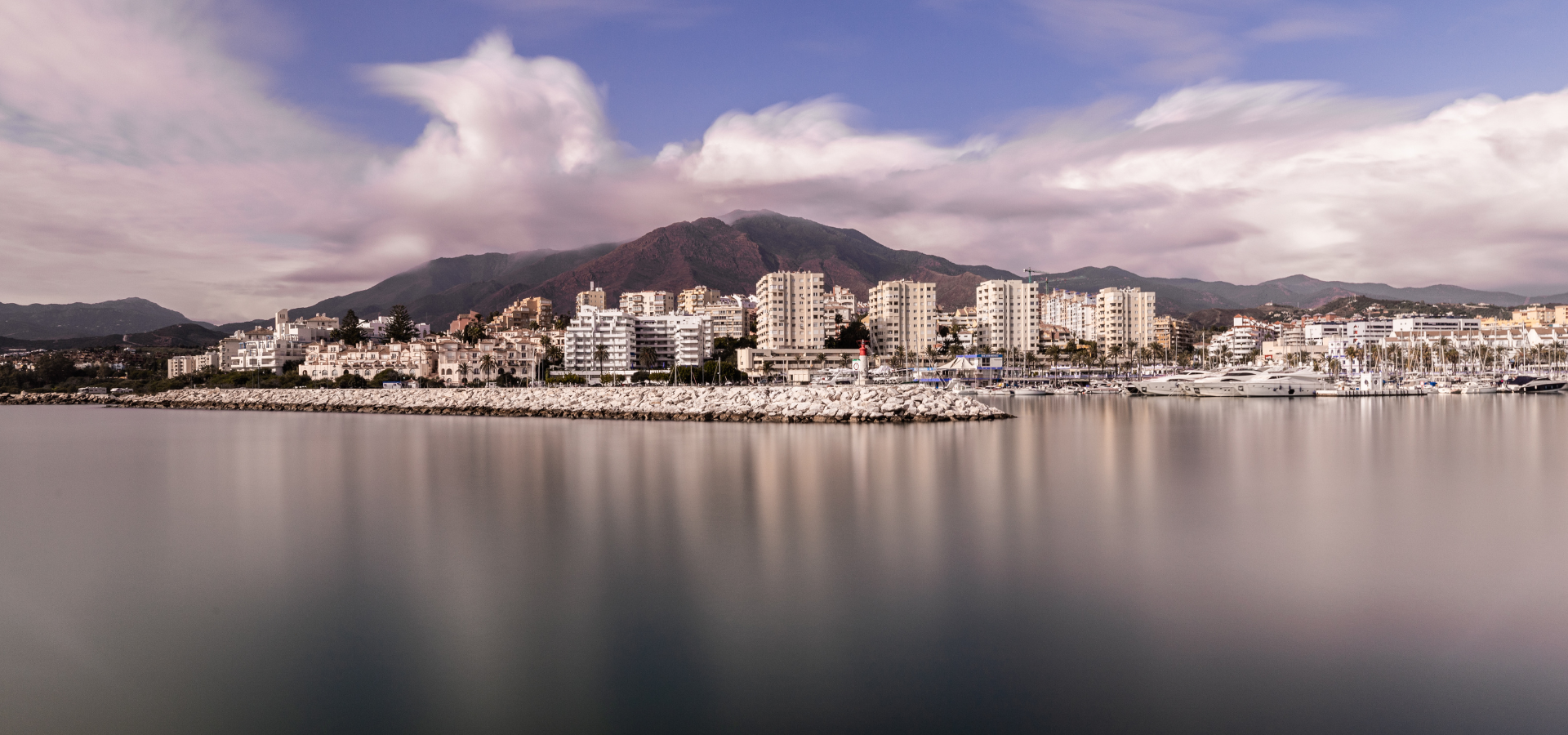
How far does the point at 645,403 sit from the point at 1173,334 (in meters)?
96.0

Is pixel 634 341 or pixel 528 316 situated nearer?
pixel 634 341

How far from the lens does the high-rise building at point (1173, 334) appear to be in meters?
108

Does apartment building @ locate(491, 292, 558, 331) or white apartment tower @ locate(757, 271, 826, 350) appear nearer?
white apartment tower @ locate(757, 271, 826, 350)

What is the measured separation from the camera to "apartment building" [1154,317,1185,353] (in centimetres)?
10756

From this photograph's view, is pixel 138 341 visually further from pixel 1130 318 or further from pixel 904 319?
pixel 1130 318

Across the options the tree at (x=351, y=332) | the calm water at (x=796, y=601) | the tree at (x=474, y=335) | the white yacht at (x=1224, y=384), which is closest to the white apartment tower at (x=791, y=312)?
the tree at (x=474, y=335)

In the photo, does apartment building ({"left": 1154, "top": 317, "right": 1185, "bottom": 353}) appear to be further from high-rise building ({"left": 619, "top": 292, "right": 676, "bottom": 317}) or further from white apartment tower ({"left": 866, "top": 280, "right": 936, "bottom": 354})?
high-rise building ({"left": 619, "top": 292, "right": 676, "bottom": 317})

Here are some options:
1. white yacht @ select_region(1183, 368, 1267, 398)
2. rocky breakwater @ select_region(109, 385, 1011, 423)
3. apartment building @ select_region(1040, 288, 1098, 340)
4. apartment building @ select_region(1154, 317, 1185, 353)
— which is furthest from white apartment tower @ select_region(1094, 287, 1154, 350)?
rocky breakwater @ select_region(109, 385, 1011, 423)

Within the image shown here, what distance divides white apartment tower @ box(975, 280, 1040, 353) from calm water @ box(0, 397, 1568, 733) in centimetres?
8094

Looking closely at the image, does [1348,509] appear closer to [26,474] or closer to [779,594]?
[779,594]

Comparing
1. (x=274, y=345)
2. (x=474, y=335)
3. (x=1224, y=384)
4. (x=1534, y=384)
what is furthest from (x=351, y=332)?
(x=1534, y=384)

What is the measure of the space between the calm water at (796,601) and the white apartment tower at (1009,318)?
80935 mm

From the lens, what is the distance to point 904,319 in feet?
306

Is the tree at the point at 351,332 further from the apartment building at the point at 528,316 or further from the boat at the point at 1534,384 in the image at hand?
the boat at the point at 1534,384
